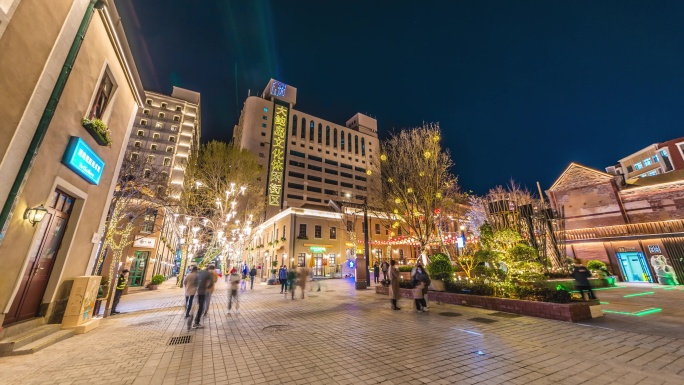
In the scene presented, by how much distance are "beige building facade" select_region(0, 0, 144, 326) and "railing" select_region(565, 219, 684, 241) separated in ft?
115

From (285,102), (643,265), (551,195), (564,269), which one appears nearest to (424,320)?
(564,269)

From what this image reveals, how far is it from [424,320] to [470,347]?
2.96 meters

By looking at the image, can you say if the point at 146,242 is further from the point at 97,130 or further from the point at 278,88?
the point at 278,88

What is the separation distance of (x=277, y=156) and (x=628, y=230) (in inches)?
2306

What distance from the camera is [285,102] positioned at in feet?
237

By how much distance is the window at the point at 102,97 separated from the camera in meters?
8.75

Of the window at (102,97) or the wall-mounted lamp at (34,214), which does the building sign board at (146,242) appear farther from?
the wall-mounted lamp at (34,214)

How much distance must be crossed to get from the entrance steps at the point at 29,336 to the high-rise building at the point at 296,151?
47904 millimetres

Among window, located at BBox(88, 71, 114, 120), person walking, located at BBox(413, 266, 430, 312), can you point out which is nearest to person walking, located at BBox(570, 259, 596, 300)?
person walking, located at BBox(413, 266, 430, 312)

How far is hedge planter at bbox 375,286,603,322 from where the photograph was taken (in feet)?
24.6

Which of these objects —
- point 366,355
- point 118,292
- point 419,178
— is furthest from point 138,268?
point 366,355

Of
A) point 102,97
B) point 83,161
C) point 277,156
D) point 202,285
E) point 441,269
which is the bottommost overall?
point 202,285

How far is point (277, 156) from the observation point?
205 ft

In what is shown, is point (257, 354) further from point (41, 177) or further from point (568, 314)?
point (568, 314)
